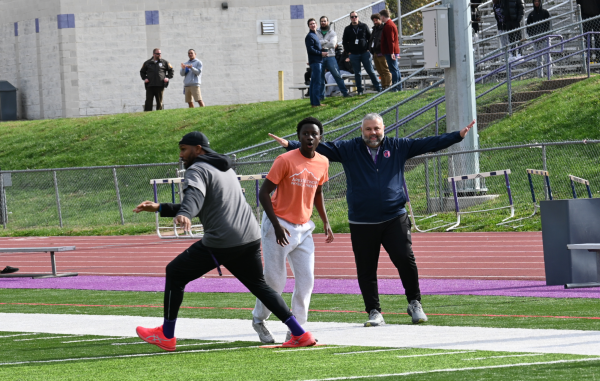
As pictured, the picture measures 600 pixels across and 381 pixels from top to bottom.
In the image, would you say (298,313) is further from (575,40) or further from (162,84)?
(162,84)

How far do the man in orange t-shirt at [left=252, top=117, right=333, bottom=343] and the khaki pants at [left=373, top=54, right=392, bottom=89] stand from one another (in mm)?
18962

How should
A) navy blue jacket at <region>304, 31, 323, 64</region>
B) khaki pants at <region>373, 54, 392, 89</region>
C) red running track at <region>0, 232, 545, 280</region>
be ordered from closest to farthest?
red running track at <region>0, 232, 545, 280</region> < navy blue jacket at <region>304, 31, 323, 64</region> < khaki pants at <region>373, 54, 392, 89</region>

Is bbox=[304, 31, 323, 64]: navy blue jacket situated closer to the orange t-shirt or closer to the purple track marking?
the purple track marking

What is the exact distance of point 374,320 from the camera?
27.9 ft

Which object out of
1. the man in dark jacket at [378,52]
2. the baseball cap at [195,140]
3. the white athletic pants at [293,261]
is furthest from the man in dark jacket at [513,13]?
the baseball cap at [195,140]

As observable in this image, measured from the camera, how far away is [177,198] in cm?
2225

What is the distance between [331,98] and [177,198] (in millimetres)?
8296

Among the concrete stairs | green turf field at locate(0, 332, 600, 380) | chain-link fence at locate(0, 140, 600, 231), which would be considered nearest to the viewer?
green turf field at locate(0, 332, 600, 380)

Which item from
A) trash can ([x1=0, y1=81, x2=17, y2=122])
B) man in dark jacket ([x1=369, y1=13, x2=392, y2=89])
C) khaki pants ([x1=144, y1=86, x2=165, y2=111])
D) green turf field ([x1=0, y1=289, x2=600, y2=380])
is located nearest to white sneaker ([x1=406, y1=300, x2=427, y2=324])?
green turf field ([x1=0, y1=289, x2=600, y2=380])

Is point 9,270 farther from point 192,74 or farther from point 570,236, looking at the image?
point 192,74

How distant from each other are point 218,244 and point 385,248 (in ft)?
6.24

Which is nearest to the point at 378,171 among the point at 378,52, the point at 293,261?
the point at 293,261

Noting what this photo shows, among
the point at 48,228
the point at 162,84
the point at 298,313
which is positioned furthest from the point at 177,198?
the point at 298,313

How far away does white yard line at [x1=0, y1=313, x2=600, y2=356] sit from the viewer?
7.01 metres
